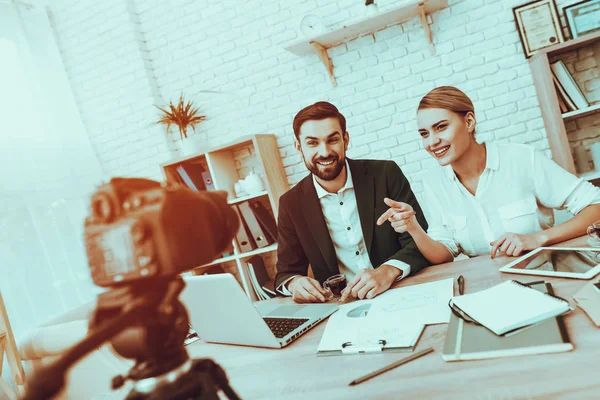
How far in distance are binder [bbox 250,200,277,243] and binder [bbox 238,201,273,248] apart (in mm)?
22

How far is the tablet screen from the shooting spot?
1.09 meters

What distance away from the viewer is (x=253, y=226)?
3.06 meters

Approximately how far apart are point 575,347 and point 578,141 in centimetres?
250

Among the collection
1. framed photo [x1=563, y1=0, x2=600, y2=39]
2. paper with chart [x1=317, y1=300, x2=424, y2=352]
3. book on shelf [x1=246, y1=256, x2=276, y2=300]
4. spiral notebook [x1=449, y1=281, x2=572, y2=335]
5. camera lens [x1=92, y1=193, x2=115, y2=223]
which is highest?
framed photo [x1=563, y1=0, x2=600, y2=39]

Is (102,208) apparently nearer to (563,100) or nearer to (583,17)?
(563,100)

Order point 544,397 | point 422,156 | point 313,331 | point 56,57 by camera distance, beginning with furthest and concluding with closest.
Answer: point 56,57 < point 422,156 < point 313,331 < point 544,397

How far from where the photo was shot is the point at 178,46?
3.43 metres

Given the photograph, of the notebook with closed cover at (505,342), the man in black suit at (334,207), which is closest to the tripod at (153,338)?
the notebook with closed cover at (505,342)

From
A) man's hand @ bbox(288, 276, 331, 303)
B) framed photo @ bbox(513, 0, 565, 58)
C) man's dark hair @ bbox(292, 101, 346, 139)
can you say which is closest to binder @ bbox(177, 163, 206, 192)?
man's dark hair @ bbox(292, 101, 346, 139)

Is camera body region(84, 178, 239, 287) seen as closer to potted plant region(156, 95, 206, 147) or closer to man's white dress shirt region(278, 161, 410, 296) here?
man's white dress shirt region(278, 161, 410, 296)

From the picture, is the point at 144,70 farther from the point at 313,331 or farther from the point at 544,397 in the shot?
the point at 544,397

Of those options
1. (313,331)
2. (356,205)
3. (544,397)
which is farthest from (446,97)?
(544,397)

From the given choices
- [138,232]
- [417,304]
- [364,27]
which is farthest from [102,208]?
[364,27]

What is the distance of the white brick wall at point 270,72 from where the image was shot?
279 centimetres
